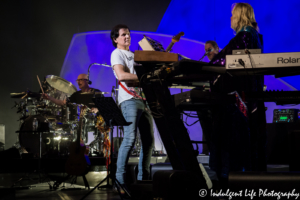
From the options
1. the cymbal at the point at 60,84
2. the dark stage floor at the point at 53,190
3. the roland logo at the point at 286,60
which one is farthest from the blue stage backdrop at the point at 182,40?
the roland logo at the point at 286,60

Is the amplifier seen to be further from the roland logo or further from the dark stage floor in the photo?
the roland logo

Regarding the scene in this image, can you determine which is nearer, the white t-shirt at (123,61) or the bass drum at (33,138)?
the white t-shirt at (123,61)

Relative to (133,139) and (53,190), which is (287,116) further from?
(53,190)

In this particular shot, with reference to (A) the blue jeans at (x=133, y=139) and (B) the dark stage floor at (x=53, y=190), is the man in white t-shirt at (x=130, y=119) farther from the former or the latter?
(B) the dark stage floor at (x=53, y=190)

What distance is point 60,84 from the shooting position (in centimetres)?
579

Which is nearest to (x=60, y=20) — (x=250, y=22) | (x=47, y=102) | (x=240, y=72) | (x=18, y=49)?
(x=18, y=49)

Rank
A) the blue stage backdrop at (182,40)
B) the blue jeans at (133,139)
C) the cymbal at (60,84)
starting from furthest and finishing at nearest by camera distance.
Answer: the blue stage backdrop at (182,40) < the cymbal at (60,84) < the blue jeans at (133,139)

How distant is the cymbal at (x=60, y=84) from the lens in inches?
222

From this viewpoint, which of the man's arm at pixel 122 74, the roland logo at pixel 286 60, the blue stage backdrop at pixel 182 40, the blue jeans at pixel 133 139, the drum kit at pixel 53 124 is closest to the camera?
the roland logo at pixel 286 60

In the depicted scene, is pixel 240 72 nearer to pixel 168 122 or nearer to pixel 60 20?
pixel 168 122

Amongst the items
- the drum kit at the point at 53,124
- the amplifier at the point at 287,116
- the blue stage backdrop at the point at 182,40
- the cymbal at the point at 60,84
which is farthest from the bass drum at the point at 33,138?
the amplifier at the point at 287,116

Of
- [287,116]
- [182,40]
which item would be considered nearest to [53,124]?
[182,40]

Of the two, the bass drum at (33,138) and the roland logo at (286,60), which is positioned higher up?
the roland logo at (286,60)

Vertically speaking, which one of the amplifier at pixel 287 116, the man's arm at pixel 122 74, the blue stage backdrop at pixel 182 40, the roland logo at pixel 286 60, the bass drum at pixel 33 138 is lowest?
the bass drum at pixel 33 138
